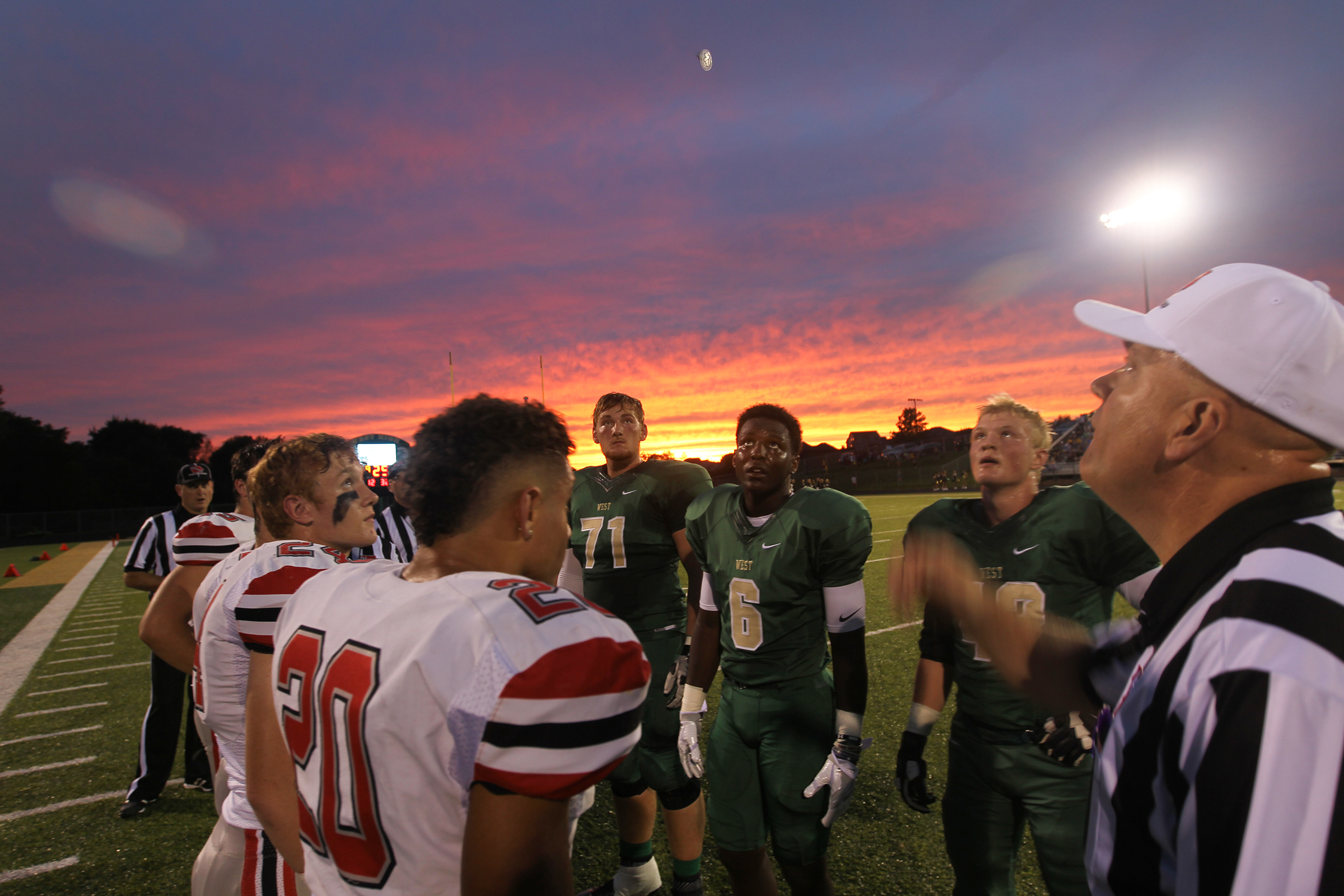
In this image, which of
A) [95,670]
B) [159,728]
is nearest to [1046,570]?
[159,728]

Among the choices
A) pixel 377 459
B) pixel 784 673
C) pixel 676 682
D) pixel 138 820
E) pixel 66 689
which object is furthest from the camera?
pixel 66 689

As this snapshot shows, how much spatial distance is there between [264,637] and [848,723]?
232 centimetres

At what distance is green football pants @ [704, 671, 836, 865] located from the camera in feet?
9.34

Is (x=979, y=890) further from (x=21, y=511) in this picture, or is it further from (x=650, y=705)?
(x=21, y=511)

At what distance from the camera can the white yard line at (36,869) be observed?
395 cm

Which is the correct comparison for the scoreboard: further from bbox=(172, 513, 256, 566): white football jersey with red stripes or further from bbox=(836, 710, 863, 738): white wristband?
bbox=(836, 710, 863, 738): white wristband

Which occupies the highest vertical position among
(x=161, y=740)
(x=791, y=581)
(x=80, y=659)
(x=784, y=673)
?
(x=791, y=581)

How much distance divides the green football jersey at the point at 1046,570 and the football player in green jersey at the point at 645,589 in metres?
1.56

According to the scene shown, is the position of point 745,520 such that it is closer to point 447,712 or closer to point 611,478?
point 611,478

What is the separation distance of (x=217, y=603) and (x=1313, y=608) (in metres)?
2.68

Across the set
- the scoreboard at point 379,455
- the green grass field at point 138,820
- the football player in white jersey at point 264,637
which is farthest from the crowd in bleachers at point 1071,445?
the football player in white jersey at point 264,637

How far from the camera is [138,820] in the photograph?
461 cm

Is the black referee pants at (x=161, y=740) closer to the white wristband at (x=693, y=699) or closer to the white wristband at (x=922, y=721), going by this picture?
the white wristband at (x=693, y=699)

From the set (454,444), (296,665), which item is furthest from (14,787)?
(454,444)
